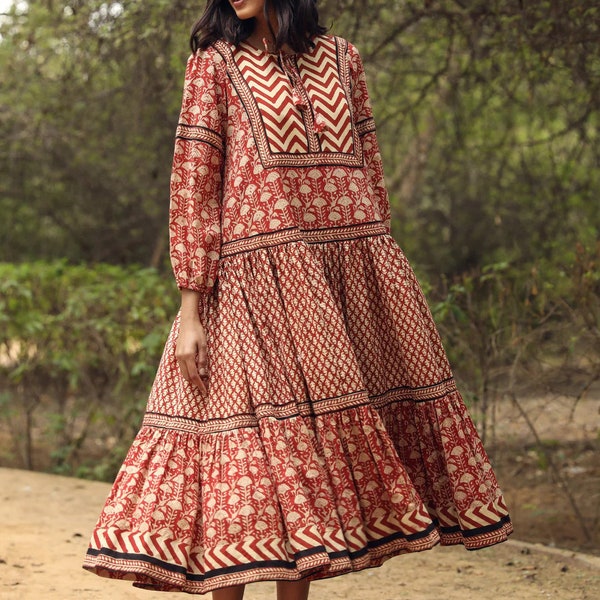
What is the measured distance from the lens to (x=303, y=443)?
2408mm

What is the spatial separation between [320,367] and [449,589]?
1731 millimetres

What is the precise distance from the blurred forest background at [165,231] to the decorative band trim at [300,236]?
209 cm

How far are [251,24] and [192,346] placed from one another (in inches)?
36.3

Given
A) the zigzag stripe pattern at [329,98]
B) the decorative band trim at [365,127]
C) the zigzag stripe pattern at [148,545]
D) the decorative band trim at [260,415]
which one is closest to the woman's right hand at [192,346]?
the decorative band trim at [260,415]

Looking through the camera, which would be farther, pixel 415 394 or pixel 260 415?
pixel 415 394

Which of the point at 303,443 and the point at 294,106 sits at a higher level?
the point at 294,106

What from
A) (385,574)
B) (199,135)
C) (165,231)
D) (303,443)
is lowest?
(385,574)

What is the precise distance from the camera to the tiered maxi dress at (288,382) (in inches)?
92.6

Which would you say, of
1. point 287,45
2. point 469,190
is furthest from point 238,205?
point 469,190

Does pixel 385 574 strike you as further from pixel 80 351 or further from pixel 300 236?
pixel 80 351

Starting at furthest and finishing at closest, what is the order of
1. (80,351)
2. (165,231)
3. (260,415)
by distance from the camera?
1. (165,231)
2. (80,351)
3. (260,415)

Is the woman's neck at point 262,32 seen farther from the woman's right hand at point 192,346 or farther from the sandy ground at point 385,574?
the sandy ground at point 385,574

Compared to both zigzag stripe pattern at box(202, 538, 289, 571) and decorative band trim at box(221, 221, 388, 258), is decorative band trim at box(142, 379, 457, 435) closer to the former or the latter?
zigzag stripe pattern at box(202, 538, 289, 571)

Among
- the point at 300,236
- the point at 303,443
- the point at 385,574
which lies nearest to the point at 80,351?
the point at 385,574
